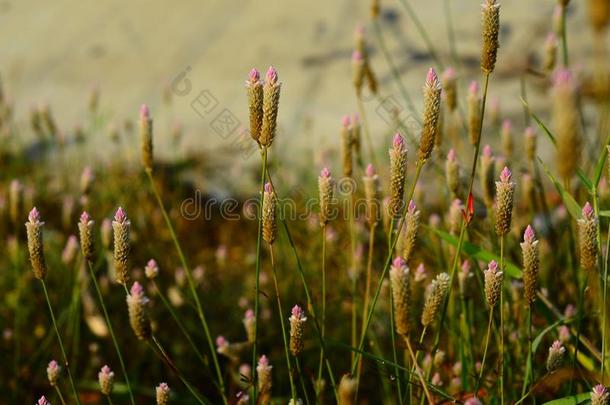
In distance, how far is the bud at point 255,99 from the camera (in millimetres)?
1075

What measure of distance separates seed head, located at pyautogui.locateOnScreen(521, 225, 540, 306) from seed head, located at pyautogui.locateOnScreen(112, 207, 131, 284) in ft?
1.66

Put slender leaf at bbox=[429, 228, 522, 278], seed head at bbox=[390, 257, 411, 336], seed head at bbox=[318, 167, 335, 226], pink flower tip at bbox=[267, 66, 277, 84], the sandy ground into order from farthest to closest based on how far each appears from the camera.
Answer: the sandy ground → slender leaf at bbox=[429, 228, 522, 278] → seed head at bbox=[318, 167, 335, 226] → pink flower tip at bbox=[267, 66, 277, 84] → seed head at bbox=[390, 257, 411, 336]

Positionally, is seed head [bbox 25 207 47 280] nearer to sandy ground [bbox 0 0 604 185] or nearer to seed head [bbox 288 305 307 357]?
seed head [bbox 288 305 307 357]

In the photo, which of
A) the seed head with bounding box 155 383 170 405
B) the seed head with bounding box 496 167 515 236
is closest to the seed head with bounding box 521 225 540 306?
the seed head with bounding box 496 167 515 236

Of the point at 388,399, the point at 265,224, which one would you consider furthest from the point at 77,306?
the point at 265,224

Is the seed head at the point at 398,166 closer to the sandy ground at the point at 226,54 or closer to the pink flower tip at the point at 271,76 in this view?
the pink flower tip at the point at 271,76

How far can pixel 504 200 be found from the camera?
1.05 meters

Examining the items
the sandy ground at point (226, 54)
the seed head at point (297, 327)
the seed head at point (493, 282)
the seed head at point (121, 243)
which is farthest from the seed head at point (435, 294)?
the sandy ground at point (226, 54)

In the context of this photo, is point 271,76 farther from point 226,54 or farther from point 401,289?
point 226,54

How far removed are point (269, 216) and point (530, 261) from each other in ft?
1.14

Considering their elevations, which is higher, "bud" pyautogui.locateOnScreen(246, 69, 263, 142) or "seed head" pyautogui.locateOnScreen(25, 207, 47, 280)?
"bud" pyautogui.locateOnScreen(246, 69, 263, 142)

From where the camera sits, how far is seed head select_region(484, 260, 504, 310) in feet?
3.39

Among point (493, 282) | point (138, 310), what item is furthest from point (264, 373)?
point (493, 282)

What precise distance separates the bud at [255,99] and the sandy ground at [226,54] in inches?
77.5
